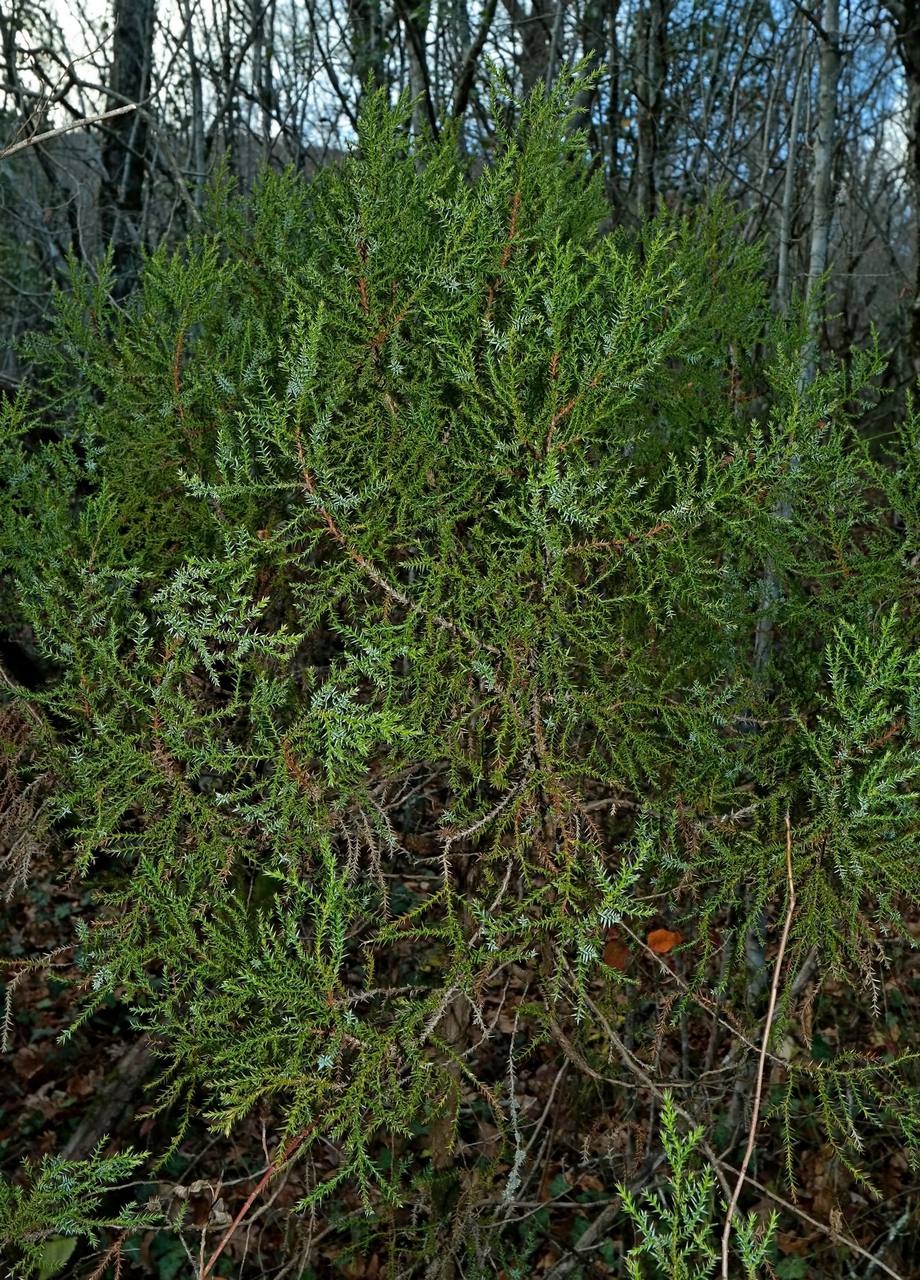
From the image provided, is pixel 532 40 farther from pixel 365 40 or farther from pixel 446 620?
pixel 446 620

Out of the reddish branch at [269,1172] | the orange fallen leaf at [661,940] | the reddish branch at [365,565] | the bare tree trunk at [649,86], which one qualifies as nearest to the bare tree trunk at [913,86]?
the bare tree trunk at [649,86]

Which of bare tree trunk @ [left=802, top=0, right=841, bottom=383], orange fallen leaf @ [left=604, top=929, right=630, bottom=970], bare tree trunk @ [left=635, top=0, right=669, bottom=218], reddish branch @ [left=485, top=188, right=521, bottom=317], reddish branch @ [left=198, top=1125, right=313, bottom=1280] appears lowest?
orange fallen leaf @ [left=604, top=929, right=630, bottom=970]

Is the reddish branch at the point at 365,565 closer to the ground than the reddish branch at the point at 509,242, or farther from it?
closer to the ground

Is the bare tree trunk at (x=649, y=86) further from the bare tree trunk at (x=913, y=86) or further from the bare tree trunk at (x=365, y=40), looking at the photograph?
the bare tree trunk at (x=365, y=40)

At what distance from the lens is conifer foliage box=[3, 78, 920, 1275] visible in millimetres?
1729

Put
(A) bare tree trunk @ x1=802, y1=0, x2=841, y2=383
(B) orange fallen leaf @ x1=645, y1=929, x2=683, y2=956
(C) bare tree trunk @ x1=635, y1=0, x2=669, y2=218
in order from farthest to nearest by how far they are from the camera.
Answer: (C) bare tree trunk @ x1=635, y1=0, x2=669, y2=218
(A) bare tree trunk @ x1=802, y1=0, x2=841, y2=383
(B) orange fallen leaf @ x1=645, y1=929, x2=683, y2=956

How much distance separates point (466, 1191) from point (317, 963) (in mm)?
931

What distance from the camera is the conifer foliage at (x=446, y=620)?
1729 millimetres

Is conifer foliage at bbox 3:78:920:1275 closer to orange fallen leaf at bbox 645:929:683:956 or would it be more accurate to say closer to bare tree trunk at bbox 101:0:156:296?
orange fallen leaf at bbox 645:929:683:956

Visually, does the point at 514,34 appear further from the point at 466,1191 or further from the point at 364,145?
A: the point at 466,1191

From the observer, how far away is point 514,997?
4277 millimetres

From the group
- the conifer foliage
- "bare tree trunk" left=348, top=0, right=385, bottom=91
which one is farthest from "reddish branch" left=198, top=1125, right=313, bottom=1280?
"bare tree trunk" left=348, top=0, right=385, bottom=91

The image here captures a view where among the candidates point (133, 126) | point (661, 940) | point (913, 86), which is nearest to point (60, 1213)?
point (661, 940)

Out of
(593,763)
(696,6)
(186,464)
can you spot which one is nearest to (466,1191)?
(593,763)
